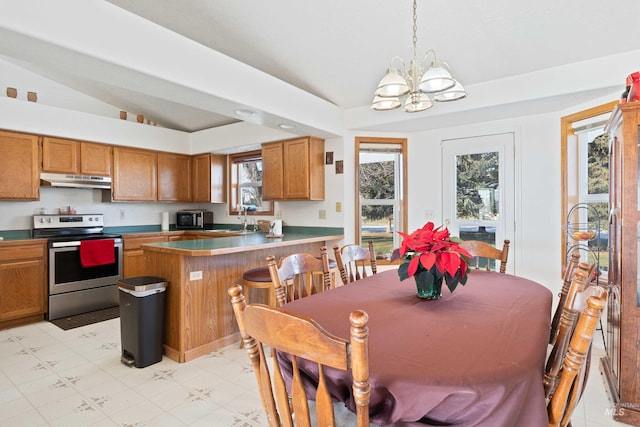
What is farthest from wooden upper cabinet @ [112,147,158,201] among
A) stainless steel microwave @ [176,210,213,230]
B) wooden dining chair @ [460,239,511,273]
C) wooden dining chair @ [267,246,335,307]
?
wooden dining chair @ [460,239,511,273]

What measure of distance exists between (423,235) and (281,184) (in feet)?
9.30

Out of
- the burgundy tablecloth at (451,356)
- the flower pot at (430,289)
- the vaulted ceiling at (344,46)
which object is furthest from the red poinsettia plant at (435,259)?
the vaulted ceiling at (344,46)

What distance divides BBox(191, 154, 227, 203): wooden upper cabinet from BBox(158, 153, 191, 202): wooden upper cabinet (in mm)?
105

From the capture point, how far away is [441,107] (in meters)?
3.32

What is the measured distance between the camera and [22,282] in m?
3.54

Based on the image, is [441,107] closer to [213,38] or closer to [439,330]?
[213,38]

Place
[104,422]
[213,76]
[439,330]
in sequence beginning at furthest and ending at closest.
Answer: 1. [213,76]
2. [104,422]
3. [439,330]

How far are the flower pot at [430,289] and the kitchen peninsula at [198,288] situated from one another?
163cm

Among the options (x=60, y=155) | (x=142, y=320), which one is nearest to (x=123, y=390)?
(x=142, y=320)

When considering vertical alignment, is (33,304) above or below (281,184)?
below

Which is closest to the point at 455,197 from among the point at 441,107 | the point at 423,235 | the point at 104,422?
the point at 441,107

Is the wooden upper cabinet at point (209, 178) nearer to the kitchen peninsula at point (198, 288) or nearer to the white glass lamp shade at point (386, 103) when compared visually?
the kitchen peninsula at point (198, 288)

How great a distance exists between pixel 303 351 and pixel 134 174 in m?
4.70

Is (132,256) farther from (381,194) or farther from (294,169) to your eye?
(381,194)
